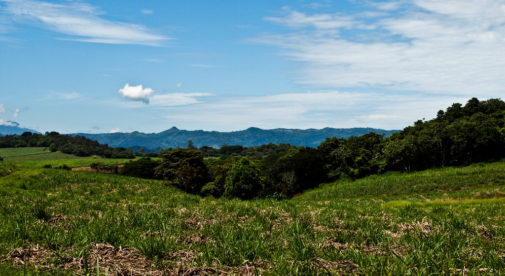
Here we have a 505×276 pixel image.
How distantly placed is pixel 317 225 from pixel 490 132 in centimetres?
9769

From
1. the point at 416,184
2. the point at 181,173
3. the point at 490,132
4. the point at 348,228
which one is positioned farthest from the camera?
the point at 490,132

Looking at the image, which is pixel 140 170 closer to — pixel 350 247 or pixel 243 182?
pixel 243 182

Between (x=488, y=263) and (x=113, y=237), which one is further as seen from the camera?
(x=113, y=237)

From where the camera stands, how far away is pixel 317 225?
31.7ft

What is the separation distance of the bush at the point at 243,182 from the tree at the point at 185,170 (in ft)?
40.3

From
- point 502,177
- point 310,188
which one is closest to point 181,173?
point 310,188

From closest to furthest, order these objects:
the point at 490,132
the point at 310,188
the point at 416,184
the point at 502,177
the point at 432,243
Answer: the point at 432,243
the point at 502,177
the point at 416,184
the point at 490,132
the point at 310,188

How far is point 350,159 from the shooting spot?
10788 cm

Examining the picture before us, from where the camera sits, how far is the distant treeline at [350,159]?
69500mm

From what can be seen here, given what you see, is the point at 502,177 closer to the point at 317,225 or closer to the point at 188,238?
the point at 317,225

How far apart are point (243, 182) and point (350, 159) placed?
59.4 metres

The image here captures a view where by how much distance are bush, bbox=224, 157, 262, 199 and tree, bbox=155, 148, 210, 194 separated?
12277 millimetres

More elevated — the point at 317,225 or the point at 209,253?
the point at 209,253

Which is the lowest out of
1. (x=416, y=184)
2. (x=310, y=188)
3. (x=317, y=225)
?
(x=310, y=188)
